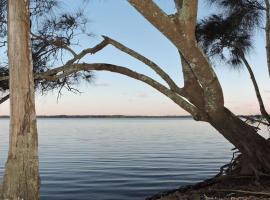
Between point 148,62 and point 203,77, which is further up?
point 148,62

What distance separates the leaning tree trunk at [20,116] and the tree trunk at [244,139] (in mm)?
3977

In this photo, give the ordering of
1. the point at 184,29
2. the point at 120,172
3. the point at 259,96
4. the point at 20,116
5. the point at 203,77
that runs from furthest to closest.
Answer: the point at 120,172, the point at 259,96, the point at 203,77, the point at 184,29, the point at 20,116

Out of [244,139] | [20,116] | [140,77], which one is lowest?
[244,139]

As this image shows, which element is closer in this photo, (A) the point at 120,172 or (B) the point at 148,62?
(B) the point at 148,62

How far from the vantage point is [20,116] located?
7.88 metres

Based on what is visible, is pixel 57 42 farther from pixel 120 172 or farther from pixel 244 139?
pixel 120 172

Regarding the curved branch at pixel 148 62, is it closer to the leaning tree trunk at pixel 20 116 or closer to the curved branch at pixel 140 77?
the curved branch at pixel 140 77

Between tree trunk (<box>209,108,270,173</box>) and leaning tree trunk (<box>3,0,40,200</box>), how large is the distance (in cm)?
398

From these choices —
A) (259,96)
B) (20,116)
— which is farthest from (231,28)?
(20,116)

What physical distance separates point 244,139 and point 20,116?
16.3ft

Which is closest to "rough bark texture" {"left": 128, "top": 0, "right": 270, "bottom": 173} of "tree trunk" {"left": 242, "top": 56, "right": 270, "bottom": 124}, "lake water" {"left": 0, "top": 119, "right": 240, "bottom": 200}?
"tree trunk" {"left": 242, "top": 56, "right": 270, "bottom": 124}

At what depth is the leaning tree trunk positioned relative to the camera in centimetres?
785

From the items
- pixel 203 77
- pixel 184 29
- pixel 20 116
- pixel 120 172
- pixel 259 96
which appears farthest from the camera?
pixel 120 172

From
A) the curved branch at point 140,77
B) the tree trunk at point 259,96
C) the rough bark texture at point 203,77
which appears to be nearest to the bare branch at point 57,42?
the curved branch at point 140,77
